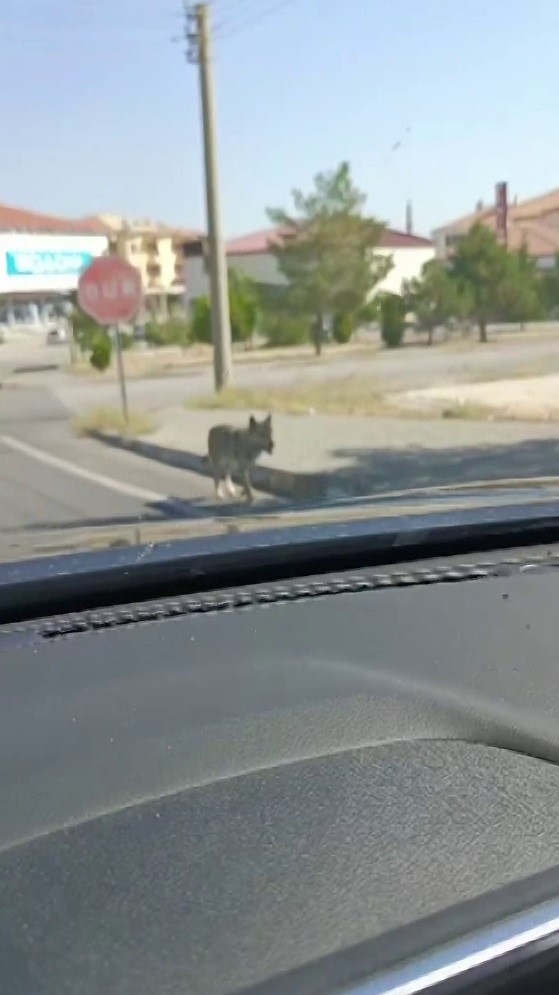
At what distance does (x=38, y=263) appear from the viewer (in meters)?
26.4

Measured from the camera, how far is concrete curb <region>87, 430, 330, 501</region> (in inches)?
464

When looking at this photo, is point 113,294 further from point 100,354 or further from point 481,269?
point 481,269

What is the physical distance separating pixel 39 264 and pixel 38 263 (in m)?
0.06

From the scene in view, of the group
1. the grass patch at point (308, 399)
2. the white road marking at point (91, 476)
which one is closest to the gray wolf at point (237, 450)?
the white road marking at point (91, 476)

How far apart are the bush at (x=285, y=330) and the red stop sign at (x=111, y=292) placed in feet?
32.2

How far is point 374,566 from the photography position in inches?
104

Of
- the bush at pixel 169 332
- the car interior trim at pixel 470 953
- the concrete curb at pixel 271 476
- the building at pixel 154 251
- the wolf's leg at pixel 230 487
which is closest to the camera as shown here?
the car interior trim at pixel 470 953

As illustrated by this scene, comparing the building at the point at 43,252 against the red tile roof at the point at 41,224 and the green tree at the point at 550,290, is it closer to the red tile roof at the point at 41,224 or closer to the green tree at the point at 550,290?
the red tile roof at the point at 41,224

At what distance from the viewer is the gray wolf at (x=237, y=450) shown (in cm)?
1125

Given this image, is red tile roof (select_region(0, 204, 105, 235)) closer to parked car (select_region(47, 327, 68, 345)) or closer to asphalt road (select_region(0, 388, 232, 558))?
parked car (select_region(47, 327, 68, 345))

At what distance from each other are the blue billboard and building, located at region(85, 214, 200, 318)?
2767mm

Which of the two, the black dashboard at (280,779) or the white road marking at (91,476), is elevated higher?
the black dashboard at (280,779)

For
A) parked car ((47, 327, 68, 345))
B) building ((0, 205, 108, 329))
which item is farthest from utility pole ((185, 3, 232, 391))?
parked car ((47, 327, 68, 345))

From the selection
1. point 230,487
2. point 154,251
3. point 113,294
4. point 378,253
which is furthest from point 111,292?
point 154,251
